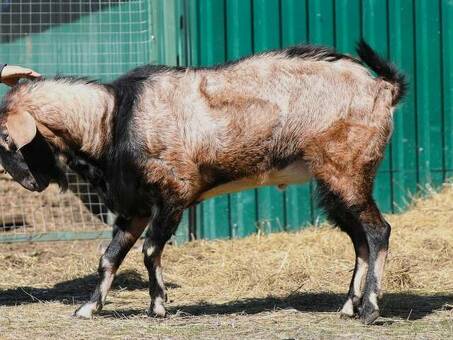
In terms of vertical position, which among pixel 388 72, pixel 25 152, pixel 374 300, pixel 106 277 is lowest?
pixel 374 300

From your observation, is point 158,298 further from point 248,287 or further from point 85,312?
point 248,287

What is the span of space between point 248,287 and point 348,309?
136cm

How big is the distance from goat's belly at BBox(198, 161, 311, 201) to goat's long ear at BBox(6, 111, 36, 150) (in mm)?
1244

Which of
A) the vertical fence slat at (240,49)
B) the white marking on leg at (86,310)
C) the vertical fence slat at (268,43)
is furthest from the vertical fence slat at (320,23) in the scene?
the white marking on leg at (86,310)

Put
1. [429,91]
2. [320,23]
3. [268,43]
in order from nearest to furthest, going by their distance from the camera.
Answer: [268,43] < [320,23] < [429,91]

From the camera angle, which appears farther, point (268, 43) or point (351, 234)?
point (268, 43)

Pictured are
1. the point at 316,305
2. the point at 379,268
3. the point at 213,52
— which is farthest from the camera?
the point at 213,52

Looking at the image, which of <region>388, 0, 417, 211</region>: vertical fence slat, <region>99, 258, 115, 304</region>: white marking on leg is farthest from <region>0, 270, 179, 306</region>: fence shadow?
<region>388, 0, 417, 211</region>: vertical fence slat

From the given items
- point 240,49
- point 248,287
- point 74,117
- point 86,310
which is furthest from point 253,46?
point 86,310

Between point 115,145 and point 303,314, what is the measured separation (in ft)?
5.58

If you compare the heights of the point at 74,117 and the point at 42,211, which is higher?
the point at 74,117

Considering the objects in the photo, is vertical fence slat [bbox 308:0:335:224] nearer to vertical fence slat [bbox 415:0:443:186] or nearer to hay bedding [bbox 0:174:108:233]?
vertical fence slat [bbox 415:0:443:186]

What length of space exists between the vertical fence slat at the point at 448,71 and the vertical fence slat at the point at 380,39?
684 mm

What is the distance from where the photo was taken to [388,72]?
21.3 ft
